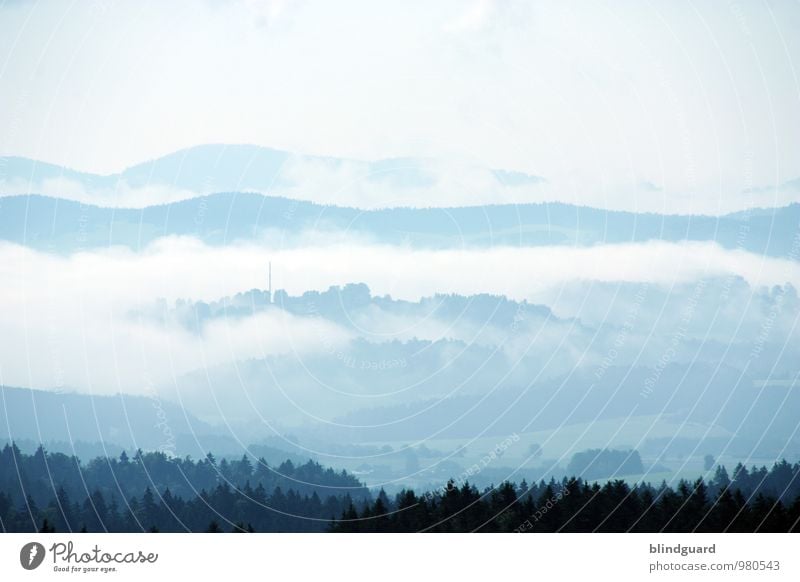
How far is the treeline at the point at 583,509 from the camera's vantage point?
68.9 feet

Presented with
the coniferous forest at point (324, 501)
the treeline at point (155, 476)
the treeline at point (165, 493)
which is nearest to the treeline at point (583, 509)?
the coniferous forest at point (324, 501)

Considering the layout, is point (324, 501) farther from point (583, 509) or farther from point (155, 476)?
point (583, 509)

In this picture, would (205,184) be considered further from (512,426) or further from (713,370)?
(713,370)

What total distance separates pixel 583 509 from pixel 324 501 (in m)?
4.23

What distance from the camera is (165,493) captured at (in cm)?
2256

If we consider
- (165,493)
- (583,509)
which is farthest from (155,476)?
(583,509)

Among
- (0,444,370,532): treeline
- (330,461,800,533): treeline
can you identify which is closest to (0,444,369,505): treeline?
(0,444,370,532): treeline

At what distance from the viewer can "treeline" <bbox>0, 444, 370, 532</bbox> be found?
21875 mm

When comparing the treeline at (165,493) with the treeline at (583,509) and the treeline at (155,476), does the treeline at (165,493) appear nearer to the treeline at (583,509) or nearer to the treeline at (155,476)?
the treeline at (155,476)

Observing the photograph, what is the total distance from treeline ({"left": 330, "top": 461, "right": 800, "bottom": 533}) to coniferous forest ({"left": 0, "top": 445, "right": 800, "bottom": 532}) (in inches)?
0.8
